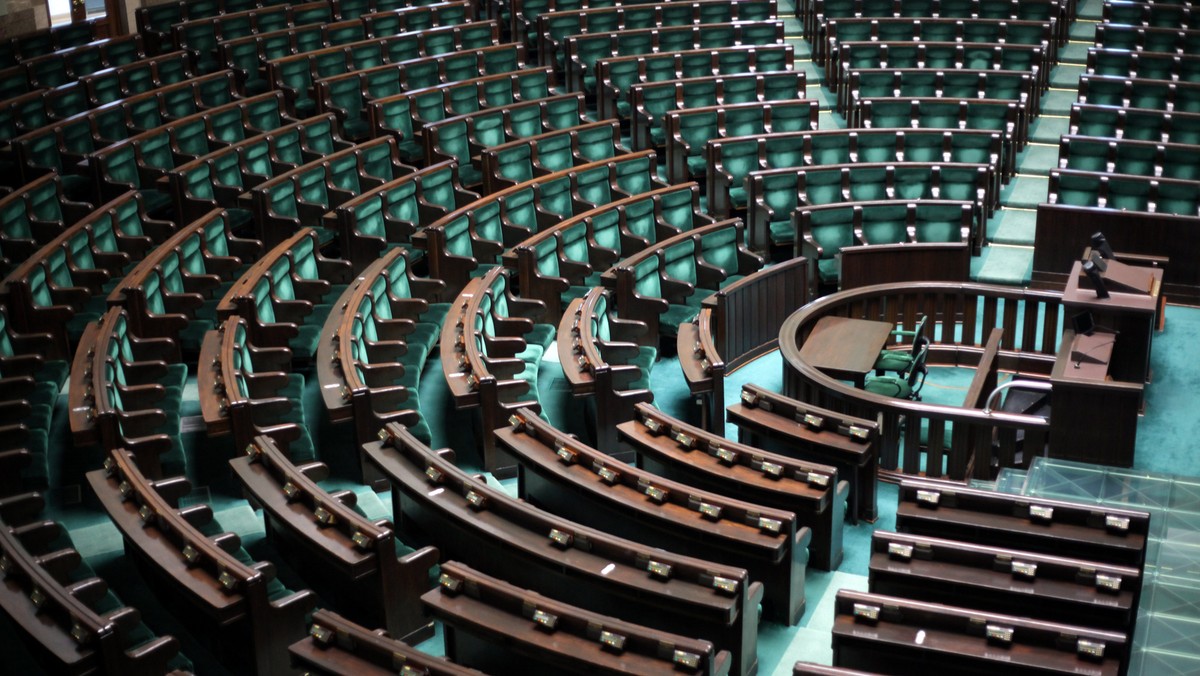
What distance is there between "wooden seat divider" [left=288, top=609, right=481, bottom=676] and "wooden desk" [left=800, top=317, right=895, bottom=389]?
3.72ft

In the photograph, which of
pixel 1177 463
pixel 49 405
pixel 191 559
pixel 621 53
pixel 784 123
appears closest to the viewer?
pixel 191 559

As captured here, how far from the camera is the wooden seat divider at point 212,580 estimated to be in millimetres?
1539

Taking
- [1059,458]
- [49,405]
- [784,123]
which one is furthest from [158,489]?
[784,123]

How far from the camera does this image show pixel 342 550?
1.65 m

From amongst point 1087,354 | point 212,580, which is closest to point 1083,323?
point 1087,354

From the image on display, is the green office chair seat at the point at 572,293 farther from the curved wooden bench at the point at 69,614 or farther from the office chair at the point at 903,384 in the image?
the curved wooden bench at the point at 69,614

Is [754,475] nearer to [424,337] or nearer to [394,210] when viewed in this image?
[424,337]

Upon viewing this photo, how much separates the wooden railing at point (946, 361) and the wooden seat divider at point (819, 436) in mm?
114

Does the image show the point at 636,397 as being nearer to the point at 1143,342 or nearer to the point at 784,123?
the point at 1143,342

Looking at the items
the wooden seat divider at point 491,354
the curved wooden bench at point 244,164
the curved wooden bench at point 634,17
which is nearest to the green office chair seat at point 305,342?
the wooden seat divider at point 491,354

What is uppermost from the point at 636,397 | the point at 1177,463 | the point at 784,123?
the point at 784,123

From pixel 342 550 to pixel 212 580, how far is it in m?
0.16

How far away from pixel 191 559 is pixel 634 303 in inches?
47.6

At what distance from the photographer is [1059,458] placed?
7.00ft
